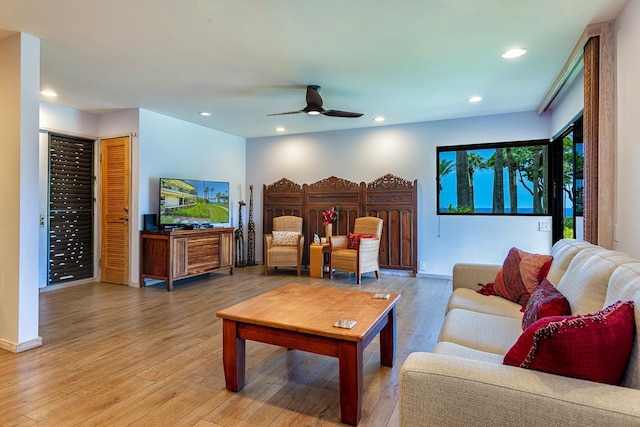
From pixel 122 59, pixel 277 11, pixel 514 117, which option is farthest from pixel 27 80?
pixel 514 117

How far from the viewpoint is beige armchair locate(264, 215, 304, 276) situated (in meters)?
5.82

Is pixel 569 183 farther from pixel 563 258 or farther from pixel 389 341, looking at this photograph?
pixel 389 341

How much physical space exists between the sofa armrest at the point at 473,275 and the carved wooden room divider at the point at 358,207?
260 centimetres

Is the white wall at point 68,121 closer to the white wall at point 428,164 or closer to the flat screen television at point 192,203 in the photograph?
the flat screen television at point 192,203

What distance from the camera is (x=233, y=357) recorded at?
2.12m

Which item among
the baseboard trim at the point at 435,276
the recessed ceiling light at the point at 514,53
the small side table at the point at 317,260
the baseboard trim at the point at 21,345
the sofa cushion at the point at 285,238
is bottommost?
the baseboard trim at the point at 21,345

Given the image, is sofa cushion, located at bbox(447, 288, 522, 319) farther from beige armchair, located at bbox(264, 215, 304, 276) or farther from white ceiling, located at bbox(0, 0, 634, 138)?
beige armchair, located at bbox(264, 215, 304, 276)

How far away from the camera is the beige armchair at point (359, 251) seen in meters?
5.23

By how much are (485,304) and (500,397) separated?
156cm

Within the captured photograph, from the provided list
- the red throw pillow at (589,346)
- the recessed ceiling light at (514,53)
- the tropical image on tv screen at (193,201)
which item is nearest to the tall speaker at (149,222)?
the tropical image on tv screen at (193,201)

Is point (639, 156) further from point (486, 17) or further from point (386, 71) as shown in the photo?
point (386, 71)

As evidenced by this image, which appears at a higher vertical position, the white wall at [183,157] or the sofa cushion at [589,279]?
the white wall at [183,157]

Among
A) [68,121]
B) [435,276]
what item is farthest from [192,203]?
[435,276]

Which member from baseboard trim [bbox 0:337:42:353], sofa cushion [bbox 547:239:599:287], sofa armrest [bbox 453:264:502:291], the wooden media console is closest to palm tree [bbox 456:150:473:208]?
sofa armrest [bbox 453:264:502:291]
